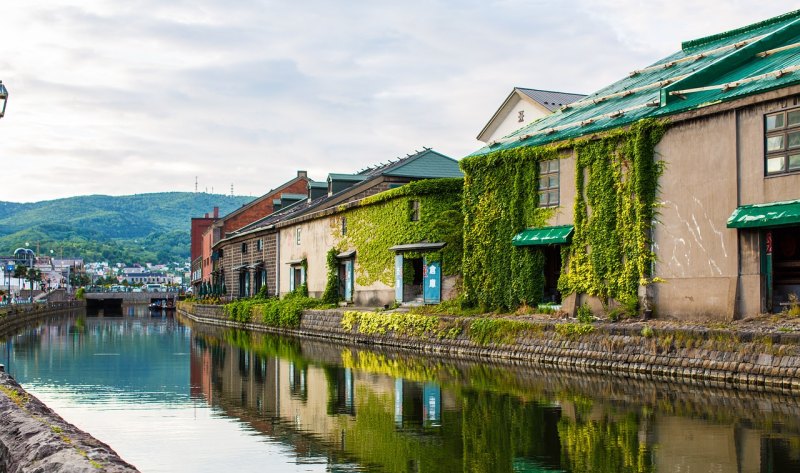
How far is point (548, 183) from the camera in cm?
2927

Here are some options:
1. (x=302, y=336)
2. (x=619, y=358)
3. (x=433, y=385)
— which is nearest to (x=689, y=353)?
(x=619, y=358)

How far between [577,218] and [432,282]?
31.6 ft

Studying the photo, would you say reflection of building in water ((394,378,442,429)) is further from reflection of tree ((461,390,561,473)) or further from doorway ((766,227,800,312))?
doorway ((766,227,800,312))

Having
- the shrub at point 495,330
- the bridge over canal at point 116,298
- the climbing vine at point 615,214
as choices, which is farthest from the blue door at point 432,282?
the bridge over canal at point 116,298

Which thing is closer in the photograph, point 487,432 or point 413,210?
point 487,432

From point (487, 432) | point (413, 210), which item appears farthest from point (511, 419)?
point (413, 210)

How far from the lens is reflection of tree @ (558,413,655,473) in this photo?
1150cm

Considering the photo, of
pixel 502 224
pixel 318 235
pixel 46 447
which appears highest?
pixel 318 235

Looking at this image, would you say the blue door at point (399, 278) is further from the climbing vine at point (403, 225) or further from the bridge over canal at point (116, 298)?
the bridge over canal at point (116, 298)

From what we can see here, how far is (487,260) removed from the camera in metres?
31.4

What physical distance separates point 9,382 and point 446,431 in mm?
7383

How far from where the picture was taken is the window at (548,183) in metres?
29.0

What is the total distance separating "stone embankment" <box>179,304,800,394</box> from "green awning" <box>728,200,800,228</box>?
298 centimetres

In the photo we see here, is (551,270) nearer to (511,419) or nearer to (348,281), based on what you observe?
(348,281)
